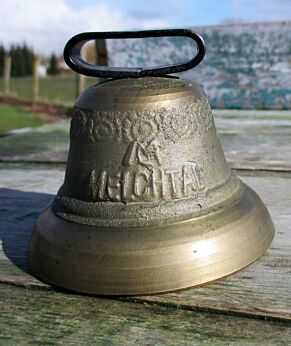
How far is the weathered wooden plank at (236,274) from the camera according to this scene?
2.71 feet

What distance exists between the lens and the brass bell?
871 millimetres

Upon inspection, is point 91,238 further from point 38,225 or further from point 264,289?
point 264,289

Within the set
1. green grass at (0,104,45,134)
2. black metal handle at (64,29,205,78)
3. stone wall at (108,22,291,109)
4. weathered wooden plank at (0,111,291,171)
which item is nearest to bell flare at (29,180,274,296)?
black metal handle at (64,29,205,78)

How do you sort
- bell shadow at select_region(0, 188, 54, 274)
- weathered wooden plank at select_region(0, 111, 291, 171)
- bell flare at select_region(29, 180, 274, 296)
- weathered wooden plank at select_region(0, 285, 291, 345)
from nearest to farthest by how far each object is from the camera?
weathered wooden plank at select_region(0, 285, 291, 345)
bell flare at select_region(29, 180, 274, 296)
bell shadow at select_region(0, 188, 54, 274)
weathered wooden plank at select_region(0, 111, 291, 171)

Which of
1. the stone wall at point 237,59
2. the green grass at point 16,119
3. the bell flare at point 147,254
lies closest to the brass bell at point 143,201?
the bell flare at point 147,254

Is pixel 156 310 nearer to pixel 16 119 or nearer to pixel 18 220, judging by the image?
pixel 18 220

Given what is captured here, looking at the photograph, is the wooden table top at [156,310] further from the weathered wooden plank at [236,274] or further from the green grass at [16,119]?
the green grass at [16,119]

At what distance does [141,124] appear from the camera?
0.93 metres

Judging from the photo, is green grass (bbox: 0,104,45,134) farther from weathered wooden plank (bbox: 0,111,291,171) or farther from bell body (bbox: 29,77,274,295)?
bell body (bbox: 29,77,274,295)

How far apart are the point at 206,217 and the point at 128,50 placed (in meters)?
2.37

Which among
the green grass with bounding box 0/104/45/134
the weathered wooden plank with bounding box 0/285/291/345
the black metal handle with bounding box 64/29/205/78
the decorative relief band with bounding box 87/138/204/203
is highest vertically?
the black metal handle with bounding box 64/29/205/78

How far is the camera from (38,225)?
1037mm

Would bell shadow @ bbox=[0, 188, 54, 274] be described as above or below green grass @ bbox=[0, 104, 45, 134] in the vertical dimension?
above

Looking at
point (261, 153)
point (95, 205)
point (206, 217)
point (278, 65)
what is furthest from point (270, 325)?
point (278, 65)
